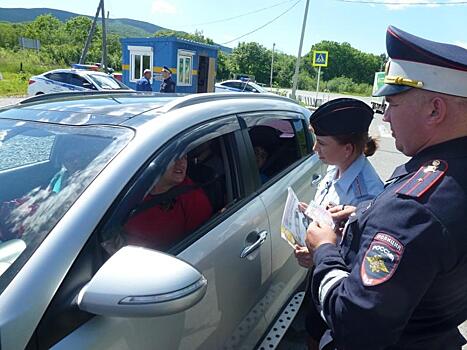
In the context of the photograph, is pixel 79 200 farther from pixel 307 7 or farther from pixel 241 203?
pixel 307 7

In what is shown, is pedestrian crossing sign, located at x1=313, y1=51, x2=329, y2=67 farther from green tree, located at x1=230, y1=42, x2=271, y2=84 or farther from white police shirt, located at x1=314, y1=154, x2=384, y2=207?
green tree, located at x1=230, y1=42, x2=271, y2=84

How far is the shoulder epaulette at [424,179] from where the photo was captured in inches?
43.0

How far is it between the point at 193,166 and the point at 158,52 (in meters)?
16.6

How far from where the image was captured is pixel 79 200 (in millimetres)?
1292

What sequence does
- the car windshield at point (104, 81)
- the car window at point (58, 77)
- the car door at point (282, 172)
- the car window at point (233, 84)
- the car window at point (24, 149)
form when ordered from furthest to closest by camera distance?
the car window at point (233, 84) → the car window at point (58, 77) → the car windshield at point (104, 81) → the car door at point (282, 172) → the car window at point (24, 149)

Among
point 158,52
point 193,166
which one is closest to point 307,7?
point 158,52

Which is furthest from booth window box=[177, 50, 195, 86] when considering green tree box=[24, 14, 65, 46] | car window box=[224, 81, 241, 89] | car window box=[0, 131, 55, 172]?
green tree box=[24, 14, 65, 46]

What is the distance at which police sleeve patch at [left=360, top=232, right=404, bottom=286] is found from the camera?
106 centimetres

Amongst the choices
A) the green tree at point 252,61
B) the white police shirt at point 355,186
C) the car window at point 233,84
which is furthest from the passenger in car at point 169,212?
the green tree at point 252,61

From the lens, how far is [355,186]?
83.4 inches

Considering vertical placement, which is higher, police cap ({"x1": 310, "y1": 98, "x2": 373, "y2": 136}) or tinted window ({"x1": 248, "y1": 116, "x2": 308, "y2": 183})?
police cap ({"x1": 310, "y1": 98, "x2": 373, "y2": 136})

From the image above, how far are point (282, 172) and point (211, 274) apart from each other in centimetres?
128

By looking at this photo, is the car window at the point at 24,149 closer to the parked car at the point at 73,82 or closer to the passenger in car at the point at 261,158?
the passenger in car at the point at 261,158

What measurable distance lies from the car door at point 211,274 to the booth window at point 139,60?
17.1 meters
